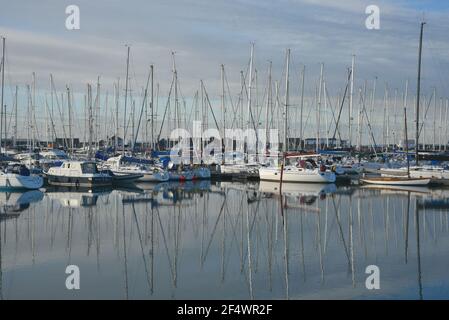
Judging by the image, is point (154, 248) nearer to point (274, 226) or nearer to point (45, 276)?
point (45, 276)

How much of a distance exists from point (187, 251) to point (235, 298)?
6.33 meters

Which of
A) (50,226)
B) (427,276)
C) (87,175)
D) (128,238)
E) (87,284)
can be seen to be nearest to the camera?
(87,284)

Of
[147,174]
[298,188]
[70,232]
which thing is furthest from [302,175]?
[70,232]

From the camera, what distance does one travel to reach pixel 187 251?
2091 cm

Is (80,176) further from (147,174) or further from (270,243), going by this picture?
(270,243)

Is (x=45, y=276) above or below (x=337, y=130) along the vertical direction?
below

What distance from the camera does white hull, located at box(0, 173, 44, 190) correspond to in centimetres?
4176

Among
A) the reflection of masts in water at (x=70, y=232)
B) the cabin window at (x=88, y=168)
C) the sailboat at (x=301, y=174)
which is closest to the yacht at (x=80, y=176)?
the cabin window at (x=88, y=168)

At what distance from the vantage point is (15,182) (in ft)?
137

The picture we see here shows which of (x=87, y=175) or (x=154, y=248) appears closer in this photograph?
(x=154, y=248)

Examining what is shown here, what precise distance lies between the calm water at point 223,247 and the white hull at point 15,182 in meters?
2.97
